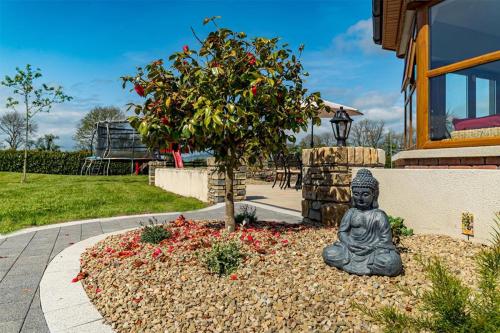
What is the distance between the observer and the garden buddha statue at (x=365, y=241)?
3281 mm

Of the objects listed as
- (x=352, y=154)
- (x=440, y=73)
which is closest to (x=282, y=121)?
(x=352, y=154)

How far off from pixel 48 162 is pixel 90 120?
44.0 ft

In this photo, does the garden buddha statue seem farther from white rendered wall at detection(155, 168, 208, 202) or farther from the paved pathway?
white rendered wall at detection(155, 168, 208, 202)

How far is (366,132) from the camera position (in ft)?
99.6

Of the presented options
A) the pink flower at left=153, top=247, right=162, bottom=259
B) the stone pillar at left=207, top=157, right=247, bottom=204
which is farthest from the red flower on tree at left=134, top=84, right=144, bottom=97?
the stone pillar at left=207, top=157, right=247, bottom=204

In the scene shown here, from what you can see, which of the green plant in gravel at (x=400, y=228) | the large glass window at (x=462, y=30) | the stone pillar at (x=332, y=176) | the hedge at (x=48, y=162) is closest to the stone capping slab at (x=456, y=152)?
the stone pillar at (x=332, y=176)

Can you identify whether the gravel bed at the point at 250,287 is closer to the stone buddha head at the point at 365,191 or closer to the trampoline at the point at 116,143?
the stone buddha head at the point at 365,191

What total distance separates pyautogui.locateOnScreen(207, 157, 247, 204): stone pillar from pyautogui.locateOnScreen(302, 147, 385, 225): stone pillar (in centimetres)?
426

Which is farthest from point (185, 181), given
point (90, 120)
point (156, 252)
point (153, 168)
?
point (90, 120)

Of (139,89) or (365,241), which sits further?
(139,89)

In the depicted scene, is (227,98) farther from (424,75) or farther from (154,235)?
(424,75)

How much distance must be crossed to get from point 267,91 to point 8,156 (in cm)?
2758

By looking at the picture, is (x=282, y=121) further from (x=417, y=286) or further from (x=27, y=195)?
(x=27, y=195)

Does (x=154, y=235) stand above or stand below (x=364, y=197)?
below
